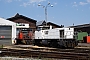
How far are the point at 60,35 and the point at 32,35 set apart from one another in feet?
32.4

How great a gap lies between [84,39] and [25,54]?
29200mm

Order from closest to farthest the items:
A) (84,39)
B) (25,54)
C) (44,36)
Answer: (25,54)
(44,36)
(84,39)

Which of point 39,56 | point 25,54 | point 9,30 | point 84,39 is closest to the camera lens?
point 39,56

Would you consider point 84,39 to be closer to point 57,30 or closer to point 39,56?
point 57,30

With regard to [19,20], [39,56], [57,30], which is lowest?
[39,56]

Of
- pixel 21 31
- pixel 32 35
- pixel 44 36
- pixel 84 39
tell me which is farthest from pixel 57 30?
pixel 84 39

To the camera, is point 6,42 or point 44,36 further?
point 6,42

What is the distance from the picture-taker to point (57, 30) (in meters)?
26.1

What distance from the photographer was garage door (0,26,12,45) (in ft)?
107

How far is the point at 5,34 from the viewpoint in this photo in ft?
108

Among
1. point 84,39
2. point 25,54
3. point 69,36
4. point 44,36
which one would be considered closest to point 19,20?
point 84,39

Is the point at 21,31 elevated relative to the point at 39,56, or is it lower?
elevated

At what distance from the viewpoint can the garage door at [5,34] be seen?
107 ft

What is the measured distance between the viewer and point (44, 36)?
28.8m
